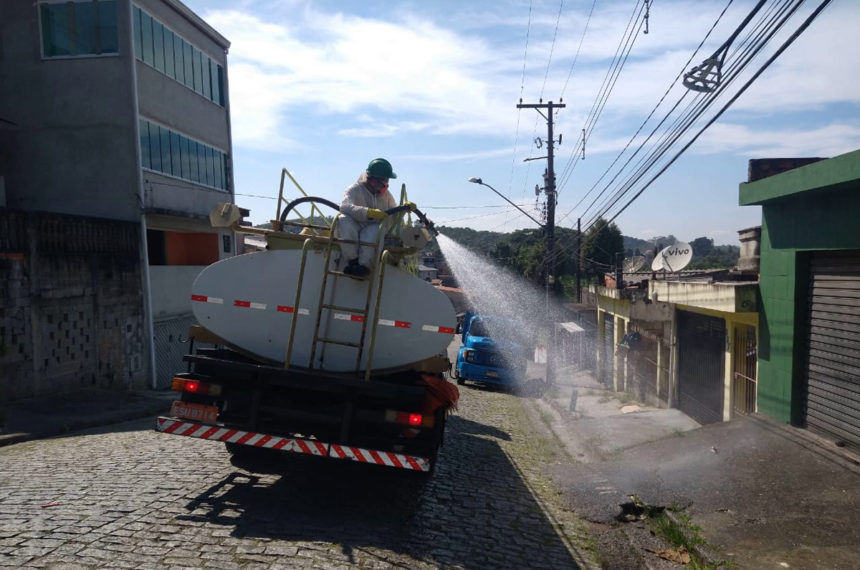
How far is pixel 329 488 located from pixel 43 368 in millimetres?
8555

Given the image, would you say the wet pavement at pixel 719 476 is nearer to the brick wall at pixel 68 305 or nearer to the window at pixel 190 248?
the brick wall at pixel 68 305

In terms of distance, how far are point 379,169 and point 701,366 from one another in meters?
8.10

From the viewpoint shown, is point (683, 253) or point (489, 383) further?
point (489, 383)

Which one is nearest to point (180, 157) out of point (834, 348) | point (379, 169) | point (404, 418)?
point (379, 169)

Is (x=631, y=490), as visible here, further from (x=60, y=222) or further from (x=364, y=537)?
(x=60, y=222)

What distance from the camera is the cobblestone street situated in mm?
4824

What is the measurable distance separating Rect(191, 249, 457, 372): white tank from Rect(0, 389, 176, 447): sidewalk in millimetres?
5333

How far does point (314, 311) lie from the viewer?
6.31 m

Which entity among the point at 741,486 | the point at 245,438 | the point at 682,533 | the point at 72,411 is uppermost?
the point at 245,438

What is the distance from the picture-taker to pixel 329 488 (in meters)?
6.63

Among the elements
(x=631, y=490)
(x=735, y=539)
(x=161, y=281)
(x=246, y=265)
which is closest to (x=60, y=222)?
(x=161, y=281)

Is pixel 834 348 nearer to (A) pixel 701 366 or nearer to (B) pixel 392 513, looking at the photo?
(A) pixel 701 366

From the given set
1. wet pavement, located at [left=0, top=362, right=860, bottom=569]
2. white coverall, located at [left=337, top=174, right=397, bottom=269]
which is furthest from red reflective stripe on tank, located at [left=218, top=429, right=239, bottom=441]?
wet pavement, located at [left=0, top=362, right=860, bottom=569]

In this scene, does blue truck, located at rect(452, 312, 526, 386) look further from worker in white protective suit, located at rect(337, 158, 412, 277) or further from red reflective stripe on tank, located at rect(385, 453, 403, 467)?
red reflective stripe on tank, located at rect(385, 453, 403, 467)
